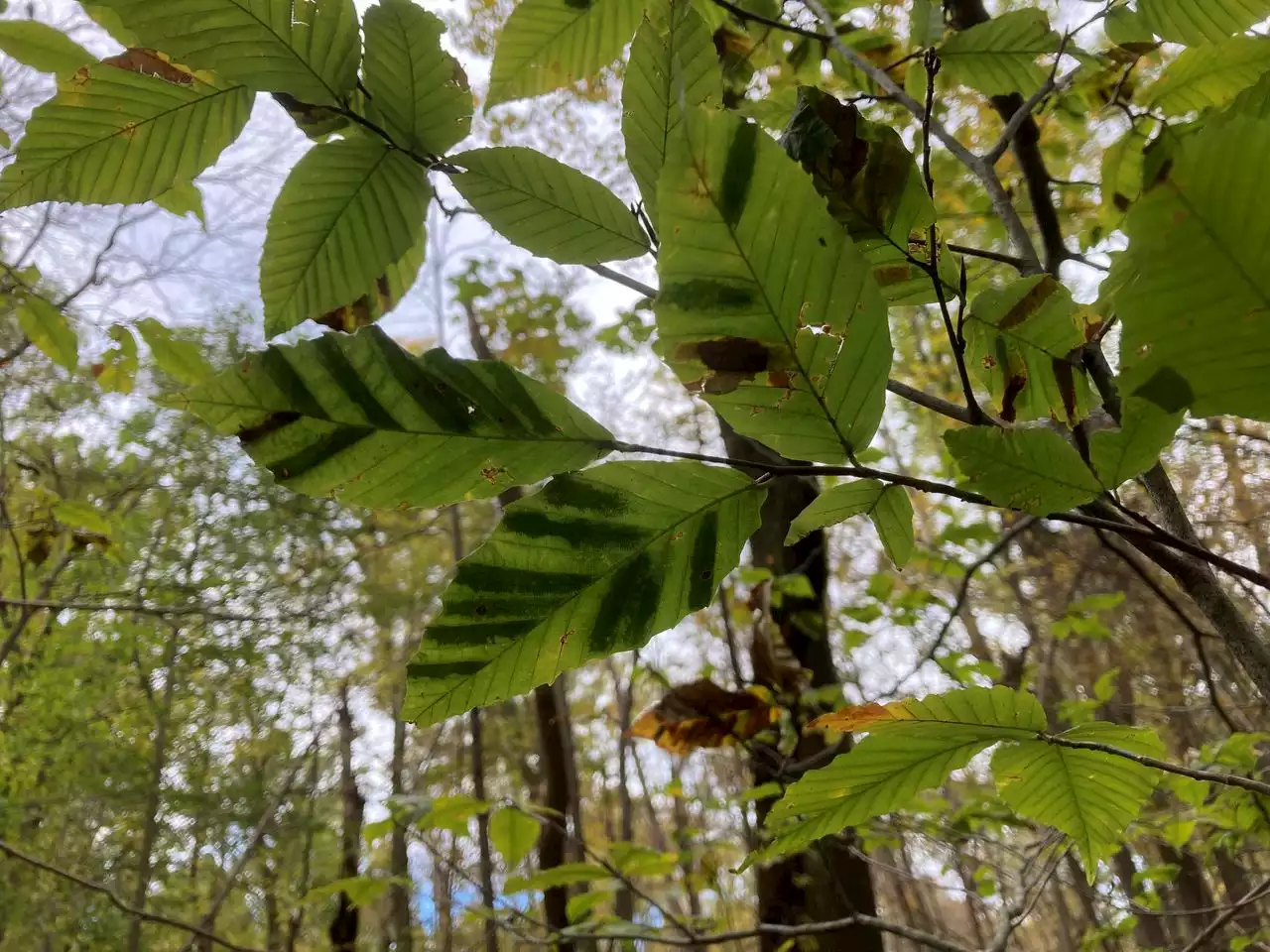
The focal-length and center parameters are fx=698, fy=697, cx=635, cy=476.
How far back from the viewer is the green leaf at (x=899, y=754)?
0.29m

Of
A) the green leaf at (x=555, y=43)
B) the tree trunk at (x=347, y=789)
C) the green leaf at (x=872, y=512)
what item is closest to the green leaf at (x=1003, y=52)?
the green leaf at (x=555, y=43)

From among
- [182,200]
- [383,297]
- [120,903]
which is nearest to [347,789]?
[120,903]

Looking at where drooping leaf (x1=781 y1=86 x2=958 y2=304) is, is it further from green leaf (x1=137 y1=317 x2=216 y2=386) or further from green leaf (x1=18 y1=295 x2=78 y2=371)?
green leaf (x1=18 y1=295 x2=78 y2=371)

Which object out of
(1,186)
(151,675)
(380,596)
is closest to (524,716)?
(380,596)

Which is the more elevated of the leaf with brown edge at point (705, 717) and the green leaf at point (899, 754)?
the leaf with brown edge at point (705, 717)

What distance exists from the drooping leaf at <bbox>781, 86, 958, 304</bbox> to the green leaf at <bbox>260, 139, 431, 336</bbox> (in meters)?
0.20

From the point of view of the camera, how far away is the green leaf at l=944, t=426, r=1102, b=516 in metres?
0.22

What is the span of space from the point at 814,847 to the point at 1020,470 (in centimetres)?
99

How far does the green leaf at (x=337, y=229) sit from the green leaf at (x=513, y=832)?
88cm

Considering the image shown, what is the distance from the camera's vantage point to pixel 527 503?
247 mm

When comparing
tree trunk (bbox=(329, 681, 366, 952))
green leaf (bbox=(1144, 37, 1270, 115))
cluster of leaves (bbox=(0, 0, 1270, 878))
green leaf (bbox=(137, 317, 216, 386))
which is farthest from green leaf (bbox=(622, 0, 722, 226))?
tree trunk (bbox=(329, 681, 366, 952))

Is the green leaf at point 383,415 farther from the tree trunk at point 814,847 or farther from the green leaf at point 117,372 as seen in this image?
the green leaf at point 117,372

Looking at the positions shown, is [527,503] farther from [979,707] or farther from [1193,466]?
[1193,466]

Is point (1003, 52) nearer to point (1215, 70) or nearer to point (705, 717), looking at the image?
point (1215, 70)
